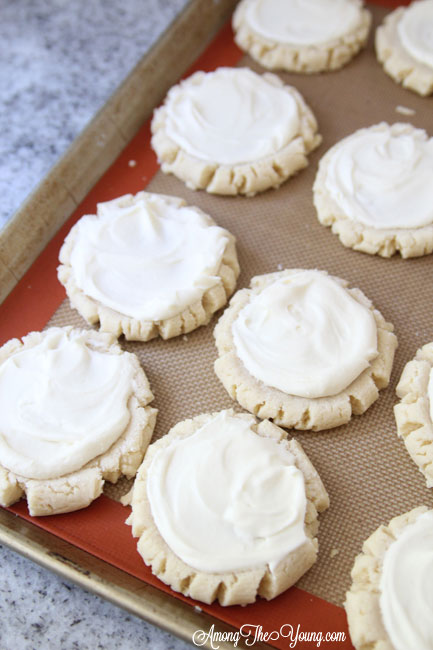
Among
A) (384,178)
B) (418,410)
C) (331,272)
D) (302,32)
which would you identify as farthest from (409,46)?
(418,410)

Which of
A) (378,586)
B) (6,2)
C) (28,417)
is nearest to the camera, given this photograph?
(378,586)

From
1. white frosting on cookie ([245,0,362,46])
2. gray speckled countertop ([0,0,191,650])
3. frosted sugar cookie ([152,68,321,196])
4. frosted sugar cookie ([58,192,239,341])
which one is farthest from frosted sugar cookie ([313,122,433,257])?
gray speckled countertop ([0,0,191,650])

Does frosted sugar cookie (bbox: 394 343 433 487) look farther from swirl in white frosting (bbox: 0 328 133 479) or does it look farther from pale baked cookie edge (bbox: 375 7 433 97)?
pale baked cookie edge (bbox: 375 7 433 97)

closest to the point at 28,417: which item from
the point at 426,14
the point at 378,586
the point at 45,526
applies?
the point at 45,526

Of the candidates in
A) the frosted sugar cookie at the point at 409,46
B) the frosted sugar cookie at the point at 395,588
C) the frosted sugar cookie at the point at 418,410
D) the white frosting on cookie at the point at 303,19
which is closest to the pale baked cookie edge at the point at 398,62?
the frosted sugar cookie at the point at 409,46

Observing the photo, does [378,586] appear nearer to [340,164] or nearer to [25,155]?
[340,164]

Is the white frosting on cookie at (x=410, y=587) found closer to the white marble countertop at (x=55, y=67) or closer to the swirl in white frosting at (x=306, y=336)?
the swirl in white frosting at (x=306, y=336)

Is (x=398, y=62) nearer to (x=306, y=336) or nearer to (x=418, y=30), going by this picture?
(x=418, y=30)
